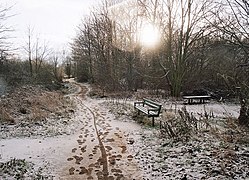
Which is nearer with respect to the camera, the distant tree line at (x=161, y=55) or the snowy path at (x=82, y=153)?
the snowy path at (x=82, y=153)

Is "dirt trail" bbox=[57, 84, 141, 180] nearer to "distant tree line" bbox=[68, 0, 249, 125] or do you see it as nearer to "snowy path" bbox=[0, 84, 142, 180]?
"snowy path" bbox=[0, 84, 142, 180]

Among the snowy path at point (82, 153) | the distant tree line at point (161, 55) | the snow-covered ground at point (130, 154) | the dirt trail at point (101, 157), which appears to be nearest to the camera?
the snow-covered ground at point (130, 154)

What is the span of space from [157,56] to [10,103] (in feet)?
41.5

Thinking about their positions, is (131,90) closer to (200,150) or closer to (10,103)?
(10,103)

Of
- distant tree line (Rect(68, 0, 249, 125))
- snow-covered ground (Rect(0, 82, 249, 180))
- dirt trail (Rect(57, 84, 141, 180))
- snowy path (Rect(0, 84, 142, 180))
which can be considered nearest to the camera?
snow-covered ground (Rect(0, 82, 249, 180))

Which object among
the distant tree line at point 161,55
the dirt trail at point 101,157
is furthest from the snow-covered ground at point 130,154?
the distant tree line at point 161,55

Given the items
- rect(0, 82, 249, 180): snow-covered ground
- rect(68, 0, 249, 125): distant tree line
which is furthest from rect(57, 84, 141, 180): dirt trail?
rect(68, 0, 249, 125): distant tree line

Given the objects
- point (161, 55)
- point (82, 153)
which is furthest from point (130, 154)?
point (161, 55)

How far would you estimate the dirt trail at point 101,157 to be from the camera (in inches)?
234

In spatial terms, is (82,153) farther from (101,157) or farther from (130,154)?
(130,154)

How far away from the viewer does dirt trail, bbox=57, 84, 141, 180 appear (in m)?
5.94

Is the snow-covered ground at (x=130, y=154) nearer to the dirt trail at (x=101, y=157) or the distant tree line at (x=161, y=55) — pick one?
the dirt trail at (x=101, y=157)

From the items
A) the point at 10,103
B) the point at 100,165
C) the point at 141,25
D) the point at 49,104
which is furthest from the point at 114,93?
the point at 100,165

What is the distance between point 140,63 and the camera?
25.5 metres
